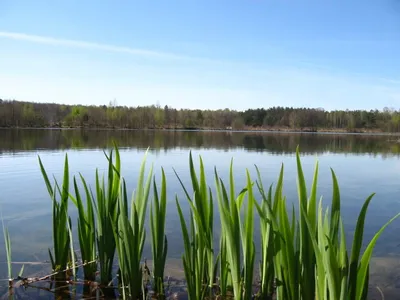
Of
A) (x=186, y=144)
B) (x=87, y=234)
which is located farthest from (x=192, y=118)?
(x=87, y=234)

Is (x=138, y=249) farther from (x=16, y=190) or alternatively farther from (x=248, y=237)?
(x=16, y=190)

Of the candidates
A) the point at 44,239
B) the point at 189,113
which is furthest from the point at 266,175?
the point at 189,113

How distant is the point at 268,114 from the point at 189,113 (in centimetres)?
2705

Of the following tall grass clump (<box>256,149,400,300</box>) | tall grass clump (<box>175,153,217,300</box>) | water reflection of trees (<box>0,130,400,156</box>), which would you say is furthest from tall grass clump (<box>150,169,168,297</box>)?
water reflection of trees (<box>0,130,400,156</box>)

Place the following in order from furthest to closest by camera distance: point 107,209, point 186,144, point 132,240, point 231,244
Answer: point 186,144 → point 107,209 → point 132,240 → point 231,244

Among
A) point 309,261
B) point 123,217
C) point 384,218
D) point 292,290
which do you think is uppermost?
point 123,217

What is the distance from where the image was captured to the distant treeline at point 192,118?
88.0 m

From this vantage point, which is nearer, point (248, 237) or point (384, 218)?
point (248, 237)

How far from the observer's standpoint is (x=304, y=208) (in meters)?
2.08

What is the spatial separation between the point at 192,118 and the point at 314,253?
117 m

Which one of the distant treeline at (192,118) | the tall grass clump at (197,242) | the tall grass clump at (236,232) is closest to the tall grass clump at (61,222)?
the tall grass clump at (197,242)

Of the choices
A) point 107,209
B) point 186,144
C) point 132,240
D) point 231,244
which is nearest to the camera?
point 231,244

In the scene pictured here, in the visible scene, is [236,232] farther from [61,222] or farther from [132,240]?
[61,222]

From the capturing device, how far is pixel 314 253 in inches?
86.9
